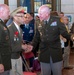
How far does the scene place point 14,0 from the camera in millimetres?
8555

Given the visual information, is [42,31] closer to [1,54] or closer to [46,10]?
[46,10]

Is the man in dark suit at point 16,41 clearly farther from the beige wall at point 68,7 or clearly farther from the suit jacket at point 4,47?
the beige wall at point 68,7

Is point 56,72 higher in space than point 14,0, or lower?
lower

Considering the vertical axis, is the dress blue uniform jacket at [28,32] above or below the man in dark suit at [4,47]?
below

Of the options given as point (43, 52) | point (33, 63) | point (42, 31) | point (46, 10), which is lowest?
point (33, 63)

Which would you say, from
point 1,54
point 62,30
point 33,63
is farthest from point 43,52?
point 33,63

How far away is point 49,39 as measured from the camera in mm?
3891

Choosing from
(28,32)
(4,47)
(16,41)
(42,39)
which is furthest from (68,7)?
(4,47)

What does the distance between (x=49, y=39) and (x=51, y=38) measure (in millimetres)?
34

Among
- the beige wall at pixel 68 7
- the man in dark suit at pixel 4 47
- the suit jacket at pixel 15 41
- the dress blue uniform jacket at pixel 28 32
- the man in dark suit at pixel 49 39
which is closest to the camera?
the man in dark suit at pixel 4 47

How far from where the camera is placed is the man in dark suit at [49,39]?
12.8 feet

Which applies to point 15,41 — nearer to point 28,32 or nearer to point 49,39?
point 49,39

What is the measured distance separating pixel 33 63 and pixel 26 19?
1.95 m

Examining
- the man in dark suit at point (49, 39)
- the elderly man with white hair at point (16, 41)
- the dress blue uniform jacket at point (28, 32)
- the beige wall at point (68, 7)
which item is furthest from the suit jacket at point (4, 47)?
the beige wall at point (68, 7)
